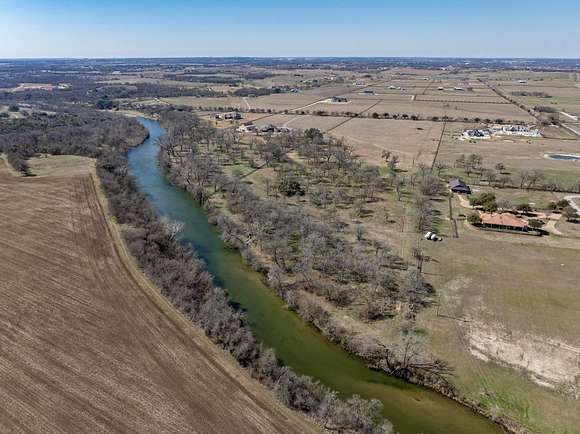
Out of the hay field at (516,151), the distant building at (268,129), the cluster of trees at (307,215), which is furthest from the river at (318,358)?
the distant building at (268,129)

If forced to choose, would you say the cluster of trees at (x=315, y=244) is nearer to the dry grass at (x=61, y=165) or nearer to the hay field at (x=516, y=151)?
the dry grass at (x=61, y=165)

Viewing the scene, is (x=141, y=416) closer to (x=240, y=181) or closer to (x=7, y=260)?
(x=7, y=260)

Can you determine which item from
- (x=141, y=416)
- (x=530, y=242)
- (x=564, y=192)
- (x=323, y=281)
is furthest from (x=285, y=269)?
(x=564, y=192)

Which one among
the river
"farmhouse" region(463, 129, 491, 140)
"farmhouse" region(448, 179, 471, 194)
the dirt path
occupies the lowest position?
the river

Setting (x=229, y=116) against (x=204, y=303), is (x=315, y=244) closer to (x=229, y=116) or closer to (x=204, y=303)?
(x=204, y=303)

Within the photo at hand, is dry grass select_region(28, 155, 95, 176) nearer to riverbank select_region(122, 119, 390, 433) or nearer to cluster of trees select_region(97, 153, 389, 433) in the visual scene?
riverbank select_region(122, 119, 390, 433)

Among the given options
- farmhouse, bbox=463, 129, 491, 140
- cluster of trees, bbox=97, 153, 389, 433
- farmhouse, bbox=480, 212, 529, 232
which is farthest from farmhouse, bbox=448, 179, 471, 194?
farmhouse, bbox=463, 129, 491, 140
